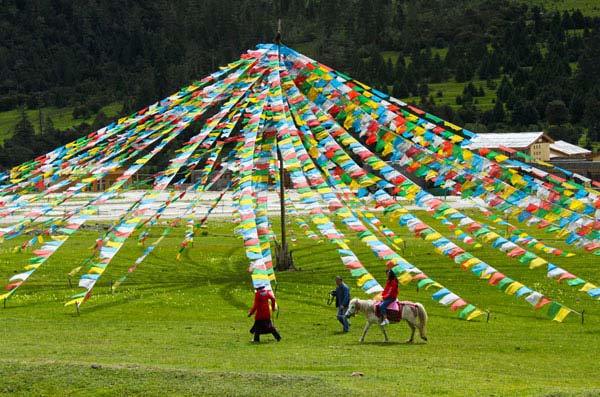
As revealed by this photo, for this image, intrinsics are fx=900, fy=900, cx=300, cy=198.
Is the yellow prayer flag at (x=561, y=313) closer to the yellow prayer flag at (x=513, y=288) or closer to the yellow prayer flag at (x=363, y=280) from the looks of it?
the yellow prayer flag at (x=513, y=288)

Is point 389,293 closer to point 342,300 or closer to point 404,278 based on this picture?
point 404,278

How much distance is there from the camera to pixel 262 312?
16125mm

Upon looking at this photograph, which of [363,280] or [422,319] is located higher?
[363,280]

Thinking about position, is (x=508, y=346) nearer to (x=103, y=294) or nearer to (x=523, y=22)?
(x=103, y=294)

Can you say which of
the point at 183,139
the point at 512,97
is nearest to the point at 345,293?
the point at 183,139

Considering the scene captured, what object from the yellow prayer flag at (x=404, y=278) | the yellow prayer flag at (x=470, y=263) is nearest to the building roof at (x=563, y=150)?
the yellow prayer flag at (x=470, y=263)

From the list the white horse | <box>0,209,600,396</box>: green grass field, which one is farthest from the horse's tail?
<box>0,209,600,396</box>: green grass field

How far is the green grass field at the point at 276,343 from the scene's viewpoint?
1203 cm

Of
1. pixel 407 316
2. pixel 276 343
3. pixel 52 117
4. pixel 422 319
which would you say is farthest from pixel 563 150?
pixel 52 117

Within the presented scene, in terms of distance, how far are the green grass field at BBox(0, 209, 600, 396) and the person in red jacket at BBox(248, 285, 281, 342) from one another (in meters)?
0.30

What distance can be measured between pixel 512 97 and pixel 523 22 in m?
56.5

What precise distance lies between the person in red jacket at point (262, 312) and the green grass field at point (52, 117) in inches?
5768

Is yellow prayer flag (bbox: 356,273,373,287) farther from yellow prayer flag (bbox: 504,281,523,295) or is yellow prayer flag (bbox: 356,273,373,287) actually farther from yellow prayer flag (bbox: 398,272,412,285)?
yellow prayer flag (bbox: 504,281,523,295)

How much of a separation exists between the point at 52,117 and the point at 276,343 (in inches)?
6717
